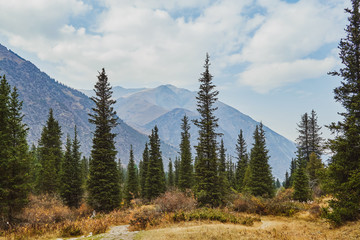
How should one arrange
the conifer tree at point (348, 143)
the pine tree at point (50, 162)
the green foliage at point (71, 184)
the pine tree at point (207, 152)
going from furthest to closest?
the pine tree at point (50, 162) → the green foliage at point (71, 184) → the pine tree at point (207, 152) → the conifer tree at point (348, 143)

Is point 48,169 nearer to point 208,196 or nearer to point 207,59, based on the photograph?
point 208,196

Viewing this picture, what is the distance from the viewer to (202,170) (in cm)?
2255

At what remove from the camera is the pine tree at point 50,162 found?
96.6ft

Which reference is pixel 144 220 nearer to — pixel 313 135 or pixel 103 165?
pixel 103 165

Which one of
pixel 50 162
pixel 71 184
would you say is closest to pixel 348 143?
pixel 71 184

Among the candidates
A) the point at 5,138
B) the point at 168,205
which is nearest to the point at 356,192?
the point at 168,205

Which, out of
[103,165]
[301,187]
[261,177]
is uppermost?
[103,165]

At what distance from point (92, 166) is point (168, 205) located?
1083 centimetres

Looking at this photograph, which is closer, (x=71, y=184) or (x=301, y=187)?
(x=301, y=187)

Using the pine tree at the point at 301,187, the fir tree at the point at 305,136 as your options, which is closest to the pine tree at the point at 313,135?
the fir tree at the point at 305,136

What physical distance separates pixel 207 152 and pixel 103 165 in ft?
37.7

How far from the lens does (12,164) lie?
45.7 ft

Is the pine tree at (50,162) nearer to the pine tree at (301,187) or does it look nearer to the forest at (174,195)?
the forest at (174,195)

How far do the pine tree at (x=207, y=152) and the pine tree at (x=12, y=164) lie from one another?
1497 cm
